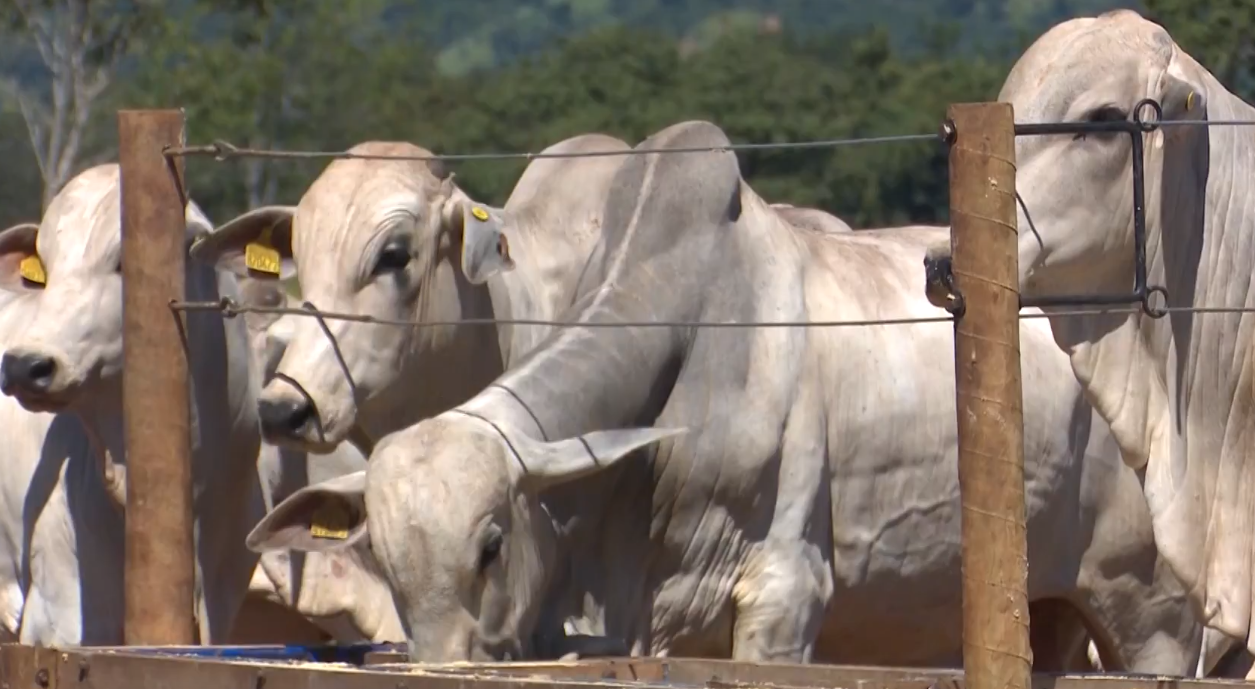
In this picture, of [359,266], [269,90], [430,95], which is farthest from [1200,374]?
[430,95]

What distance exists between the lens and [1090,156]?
15.5 feet

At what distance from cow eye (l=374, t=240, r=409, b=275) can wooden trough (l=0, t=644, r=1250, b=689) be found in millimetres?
1534

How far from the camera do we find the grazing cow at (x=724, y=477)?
199 inches

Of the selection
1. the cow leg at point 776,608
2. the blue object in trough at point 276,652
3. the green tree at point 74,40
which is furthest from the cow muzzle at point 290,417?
the green tree at point 74,40

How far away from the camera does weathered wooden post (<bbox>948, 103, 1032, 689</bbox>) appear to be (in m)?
3.80

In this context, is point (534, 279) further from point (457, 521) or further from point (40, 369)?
point (457, 521)

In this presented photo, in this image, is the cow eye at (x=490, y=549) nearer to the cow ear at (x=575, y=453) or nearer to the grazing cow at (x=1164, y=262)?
the cow ear at (x=575, y=453)

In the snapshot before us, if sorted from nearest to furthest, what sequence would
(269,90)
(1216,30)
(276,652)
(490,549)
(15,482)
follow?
(276,652)
(490,549)
(15,482)
(1216,30)
(269,90)

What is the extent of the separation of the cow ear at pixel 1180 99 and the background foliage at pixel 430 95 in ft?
58.8

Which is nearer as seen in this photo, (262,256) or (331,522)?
(331,522)

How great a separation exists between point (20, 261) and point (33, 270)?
0.33ft

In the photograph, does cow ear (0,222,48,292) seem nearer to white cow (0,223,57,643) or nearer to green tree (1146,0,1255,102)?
white cow (0,223,57,643)

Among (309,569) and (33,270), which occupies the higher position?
(33,270)

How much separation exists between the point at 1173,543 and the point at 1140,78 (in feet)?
3.13
